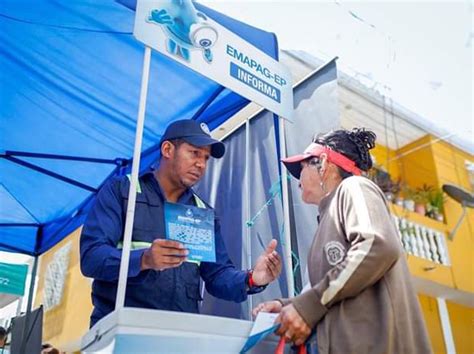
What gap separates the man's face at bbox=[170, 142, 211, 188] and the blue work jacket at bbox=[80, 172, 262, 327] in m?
0.10

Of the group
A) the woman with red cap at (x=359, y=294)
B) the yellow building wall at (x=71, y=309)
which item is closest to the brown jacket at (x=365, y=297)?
the woman with red cap at (x=359, y=294)

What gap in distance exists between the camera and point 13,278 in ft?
13.8

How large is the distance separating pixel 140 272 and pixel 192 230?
10.1 inches

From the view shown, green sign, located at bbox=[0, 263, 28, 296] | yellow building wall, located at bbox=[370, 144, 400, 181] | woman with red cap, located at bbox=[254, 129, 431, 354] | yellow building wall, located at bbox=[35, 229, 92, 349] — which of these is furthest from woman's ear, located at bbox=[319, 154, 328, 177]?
yellow building wall, located at bbox=[370, 144, 400, 181]

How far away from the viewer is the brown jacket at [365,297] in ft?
4.29

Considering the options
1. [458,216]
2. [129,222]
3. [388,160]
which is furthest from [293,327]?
[388,160]

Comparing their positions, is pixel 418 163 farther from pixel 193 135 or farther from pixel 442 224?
pixel 193 135

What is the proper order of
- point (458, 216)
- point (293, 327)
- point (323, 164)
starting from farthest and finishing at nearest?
point (458, 216) → point (323, 164) → point (293, 327)

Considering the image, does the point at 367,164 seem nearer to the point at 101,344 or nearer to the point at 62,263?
the point at 101,344

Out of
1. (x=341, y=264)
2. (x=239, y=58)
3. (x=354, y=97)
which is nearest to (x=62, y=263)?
(x=354, y=97)

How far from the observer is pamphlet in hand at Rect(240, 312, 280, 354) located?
1381 millimetres

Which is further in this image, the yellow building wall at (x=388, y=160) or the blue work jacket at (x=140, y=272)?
the yellow building wall at (x=388, y=160)

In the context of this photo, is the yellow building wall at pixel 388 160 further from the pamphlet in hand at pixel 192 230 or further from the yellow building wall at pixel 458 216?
the pamphlet in hand at pixel 192 230

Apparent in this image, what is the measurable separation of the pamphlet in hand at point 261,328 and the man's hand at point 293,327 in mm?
23
